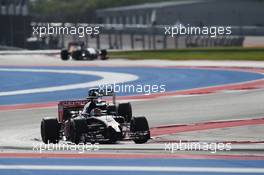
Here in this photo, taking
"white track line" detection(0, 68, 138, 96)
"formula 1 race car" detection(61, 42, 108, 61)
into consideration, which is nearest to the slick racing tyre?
"white track line" detection(0, 68, 138, 96)

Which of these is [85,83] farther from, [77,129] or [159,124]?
[77,129]

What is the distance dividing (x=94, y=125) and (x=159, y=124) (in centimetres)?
396

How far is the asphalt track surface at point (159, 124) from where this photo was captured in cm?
1263

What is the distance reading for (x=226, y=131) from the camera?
18.4m

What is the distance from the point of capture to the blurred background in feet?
275

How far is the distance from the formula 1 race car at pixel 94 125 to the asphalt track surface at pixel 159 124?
662 mm

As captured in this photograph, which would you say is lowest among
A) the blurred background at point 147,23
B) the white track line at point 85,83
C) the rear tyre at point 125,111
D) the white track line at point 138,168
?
the white track line at point 138,168

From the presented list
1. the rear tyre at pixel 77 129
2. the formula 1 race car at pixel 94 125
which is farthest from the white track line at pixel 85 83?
the rear tyre at pixel 77 129

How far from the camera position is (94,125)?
54.5ft

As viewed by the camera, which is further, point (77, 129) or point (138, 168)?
point (77, 129)

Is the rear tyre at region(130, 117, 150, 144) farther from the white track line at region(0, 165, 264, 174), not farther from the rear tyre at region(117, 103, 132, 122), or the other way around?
the white track line at region(0, 165, 264, 174)

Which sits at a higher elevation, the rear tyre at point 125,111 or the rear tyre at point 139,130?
the rear tyre at point 125,111

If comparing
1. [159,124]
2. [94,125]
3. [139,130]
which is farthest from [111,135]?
[159,124]

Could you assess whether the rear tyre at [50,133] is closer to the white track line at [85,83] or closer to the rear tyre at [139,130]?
the rear tyre at [139,130]
